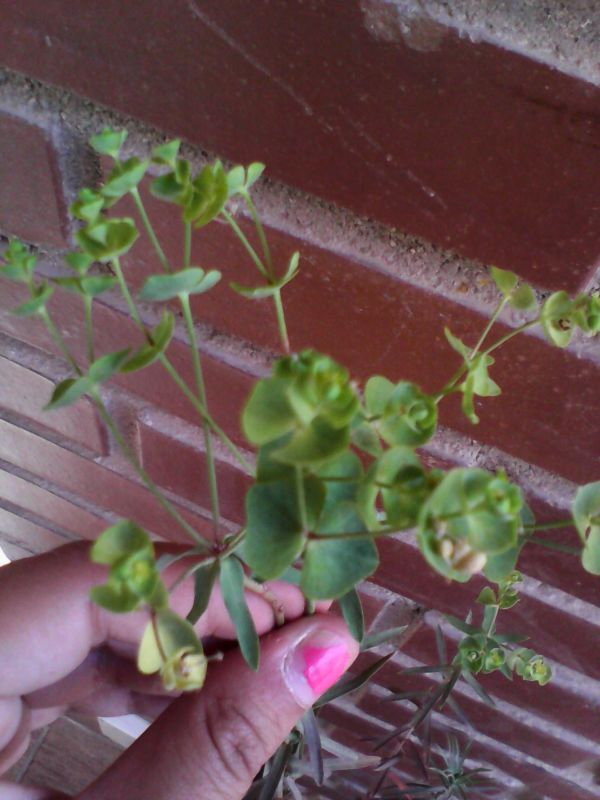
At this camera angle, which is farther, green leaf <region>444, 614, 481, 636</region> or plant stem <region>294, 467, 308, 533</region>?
green leaf <region>444, 614, 481, 636</region>

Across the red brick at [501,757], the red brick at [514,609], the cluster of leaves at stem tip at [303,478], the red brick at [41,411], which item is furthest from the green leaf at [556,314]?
the red brick at [501,757]

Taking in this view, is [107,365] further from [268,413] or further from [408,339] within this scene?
[408,339]

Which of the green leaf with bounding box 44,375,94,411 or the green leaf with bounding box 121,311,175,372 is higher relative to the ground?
the green leaf with bounding box 121,311,175,372

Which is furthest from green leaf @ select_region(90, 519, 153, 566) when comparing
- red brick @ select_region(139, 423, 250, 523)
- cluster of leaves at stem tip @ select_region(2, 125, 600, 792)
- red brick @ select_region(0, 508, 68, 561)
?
red brick @ select_region(0, 508, 68, 561)

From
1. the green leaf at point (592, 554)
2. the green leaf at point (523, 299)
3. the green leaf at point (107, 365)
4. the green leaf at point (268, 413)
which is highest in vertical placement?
the green leaf at point (523, 299)

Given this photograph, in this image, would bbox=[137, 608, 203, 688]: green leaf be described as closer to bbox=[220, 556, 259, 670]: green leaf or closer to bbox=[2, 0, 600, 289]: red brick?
bbox=[220, 556, 259, 670]: green leaf

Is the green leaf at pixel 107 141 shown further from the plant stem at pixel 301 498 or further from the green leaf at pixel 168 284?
the plant stem at pixel 301 498
